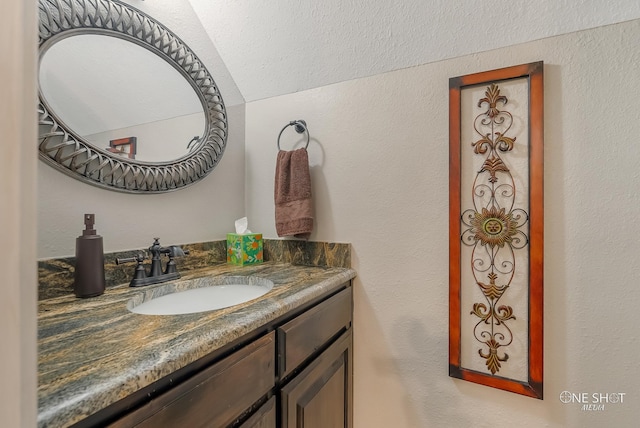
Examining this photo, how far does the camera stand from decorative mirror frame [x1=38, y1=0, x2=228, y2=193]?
833mm

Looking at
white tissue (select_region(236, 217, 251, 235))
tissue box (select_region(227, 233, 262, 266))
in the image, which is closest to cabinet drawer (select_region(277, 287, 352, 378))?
tissue box (select_region(227, 233, 262, 266))

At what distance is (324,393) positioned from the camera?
3.29 feet

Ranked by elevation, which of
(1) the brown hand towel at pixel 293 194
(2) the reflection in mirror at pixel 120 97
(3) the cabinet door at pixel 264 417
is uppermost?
(2) the reflection in mirror at pixel 120 97

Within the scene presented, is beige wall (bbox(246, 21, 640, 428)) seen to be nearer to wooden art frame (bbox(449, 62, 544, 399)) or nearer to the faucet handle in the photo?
wooden art frame (bbox(449, 62, 544, 399))

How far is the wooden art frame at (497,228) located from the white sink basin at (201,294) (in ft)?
2.45

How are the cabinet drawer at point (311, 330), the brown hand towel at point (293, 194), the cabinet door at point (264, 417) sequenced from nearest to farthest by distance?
the cabinet door at point (264, 417) → the cabinet drawer at point (311, 330) → the brown hand towel at point (293, 194)

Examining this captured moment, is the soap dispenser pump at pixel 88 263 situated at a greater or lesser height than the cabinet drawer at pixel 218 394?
greater

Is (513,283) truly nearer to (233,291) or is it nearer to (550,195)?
(550,195)

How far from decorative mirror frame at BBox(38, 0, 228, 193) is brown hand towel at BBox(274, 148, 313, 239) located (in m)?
0.32

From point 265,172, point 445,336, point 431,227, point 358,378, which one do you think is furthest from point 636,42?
point 358,378

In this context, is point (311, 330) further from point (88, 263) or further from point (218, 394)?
point (88, 263)

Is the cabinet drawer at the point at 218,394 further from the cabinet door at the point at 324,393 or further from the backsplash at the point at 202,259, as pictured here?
the backsplash at the point at 202,259

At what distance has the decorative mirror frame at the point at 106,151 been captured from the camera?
2.73 ft

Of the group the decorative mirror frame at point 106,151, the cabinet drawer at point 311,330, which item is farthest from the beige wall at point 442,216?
the decorative mirror frame at point 106,151
